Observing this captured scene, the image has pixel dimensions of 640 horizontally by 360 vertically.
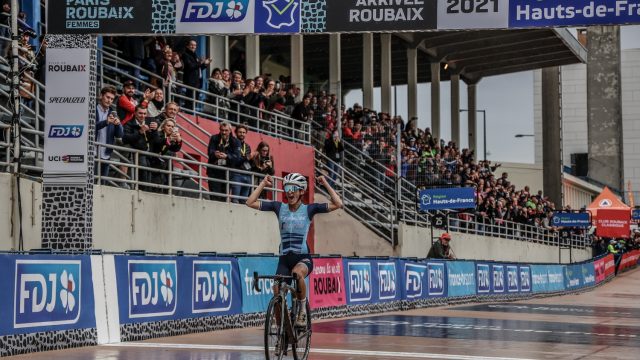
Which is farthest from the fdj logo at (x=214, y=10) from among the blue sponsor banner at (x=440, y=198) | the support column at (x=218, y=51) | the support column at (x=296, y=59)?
the support column at (x=296, y=59)

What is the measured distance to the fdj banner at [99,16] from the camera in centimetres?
1617

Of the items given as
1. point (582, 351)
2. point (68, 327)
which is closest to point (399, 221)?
point (582, 351)

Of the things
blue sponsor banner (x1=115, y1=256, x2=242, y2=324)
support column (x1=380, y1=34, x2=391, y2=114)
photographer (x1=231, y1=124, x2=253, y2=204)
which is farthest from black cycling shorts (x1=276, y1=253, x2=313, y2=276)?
support column (x1=380, y1=34, x2=391, y2=114)

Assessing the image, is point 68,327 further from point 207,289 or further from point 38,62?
point 38,62

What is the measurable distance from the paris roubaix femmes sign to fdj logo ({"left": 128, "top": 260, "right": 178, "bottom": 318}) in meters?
3.78

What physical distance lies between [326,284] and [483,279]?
38.4 ft

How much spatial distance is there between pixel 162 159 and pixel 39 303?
939 centimetres

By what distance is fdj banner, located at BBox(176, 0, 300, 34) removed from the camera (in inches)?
667

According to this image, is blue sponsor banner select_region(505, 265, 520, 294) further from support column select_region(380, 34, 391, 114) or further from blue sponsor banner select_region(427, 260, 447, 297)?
support column select_region(380, 34, 391, 114)

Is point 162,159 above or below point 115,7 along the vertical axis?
below

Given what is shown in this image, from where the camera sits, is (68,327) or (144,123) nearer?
(68,327)

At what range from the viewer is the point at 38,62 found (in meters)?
19.3

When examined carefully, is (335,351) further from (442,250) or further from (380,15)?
(442,250)

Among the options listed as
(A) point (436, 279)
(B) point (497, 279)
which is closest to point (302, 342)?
(A) point (436, 279)
